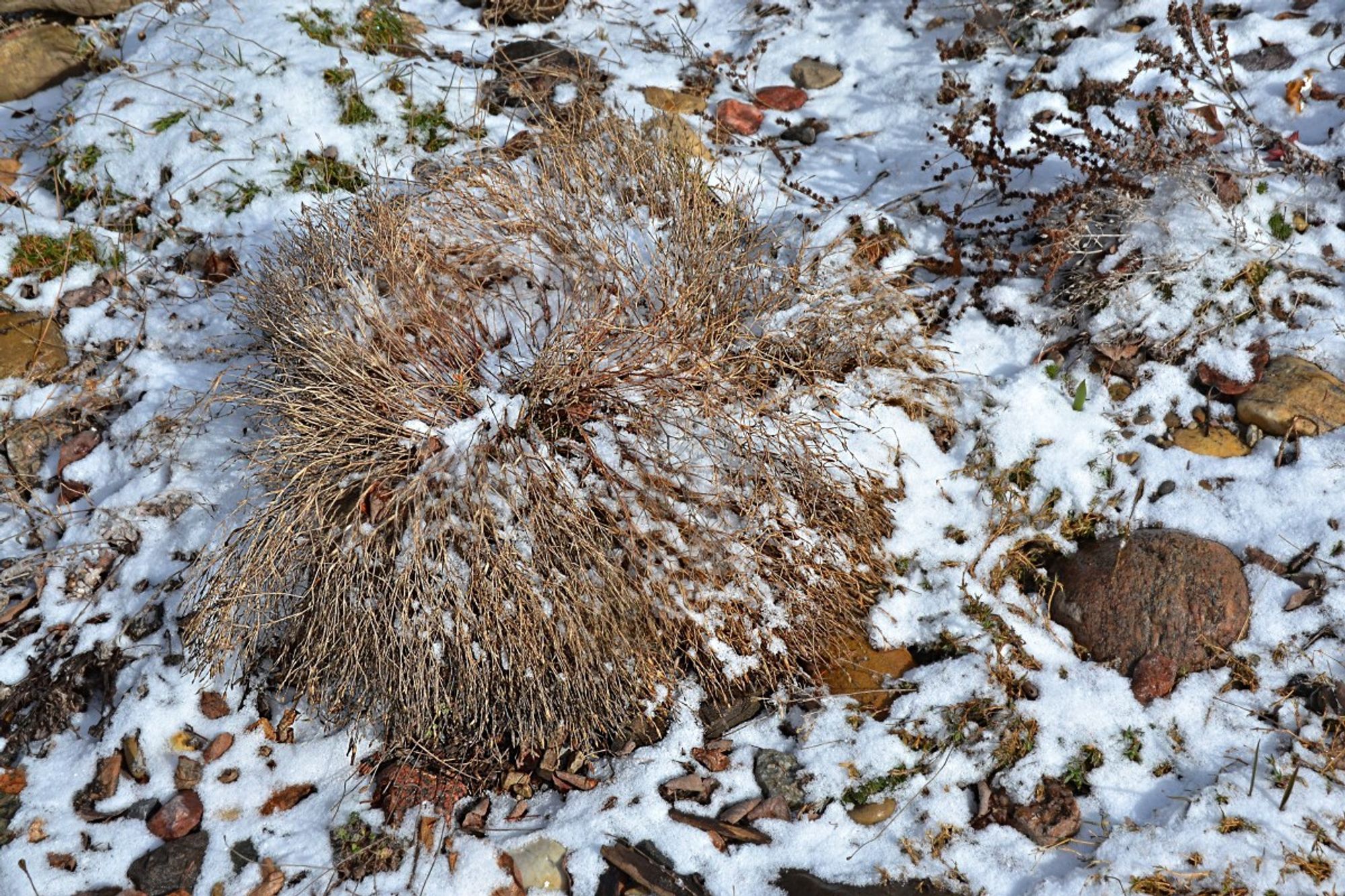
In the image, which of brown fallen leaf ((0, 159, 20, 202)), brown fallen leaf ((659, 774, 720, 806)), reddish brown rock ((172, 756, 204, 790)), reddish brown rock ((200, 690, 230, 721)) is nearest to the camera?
brown fallen leaf ((659, 774, 720, 806))

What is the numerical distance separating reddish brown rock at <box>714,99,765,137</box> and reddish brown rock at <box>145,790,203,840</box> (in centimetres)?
357

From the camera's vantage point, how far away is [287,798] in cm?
300

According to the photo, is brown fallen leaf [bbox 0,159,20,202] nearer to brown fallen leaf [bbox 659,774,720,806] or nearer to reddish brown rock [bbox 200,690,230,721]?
reddish brown rock [bbox 200,690,230,721]

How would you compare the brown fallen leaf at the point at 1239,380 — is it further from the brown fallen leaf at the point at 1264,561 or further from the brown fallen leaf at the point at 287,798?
the brown fallen leaf at the point at 287,798

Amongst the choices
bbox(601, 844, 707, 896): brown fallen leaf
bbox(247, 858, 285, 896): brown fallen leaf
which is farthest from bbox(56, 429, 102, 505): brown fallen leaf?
bbox(601, 844, 707, 896): brown fallen leaf

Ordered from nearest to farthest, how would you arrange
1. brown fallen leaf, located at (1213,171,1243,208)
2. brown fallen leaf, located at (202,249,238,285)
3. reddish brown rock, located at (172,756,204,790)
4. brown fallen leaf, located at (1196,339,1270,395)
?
1. reddish brown rock, located at (172,756,204,790)
2. brown fallen leaf, located at (1196,339,1270,395)
3. brown fallen leaf, located at (1213,171,1243,208)
4. brown fallen leaf, located at (202,249,238,285)

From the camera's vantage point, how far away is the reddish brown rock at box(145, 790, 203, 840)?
9.64 ft

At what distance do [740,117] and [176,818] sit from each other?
3728mm

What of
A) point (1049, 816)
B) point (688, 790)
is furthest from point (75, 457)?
point (1049, 816)

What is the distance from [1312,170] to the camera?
352 centimetres

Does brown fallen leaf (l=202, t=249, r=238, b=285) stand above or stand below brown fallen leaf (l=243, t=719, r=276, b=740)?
above

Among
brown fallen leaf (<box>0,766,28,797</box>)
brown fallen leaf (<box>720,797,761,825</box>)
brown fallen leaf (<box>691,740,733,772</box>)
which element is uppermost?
brown fallen leaf (<box>691,740,733,772</box>)

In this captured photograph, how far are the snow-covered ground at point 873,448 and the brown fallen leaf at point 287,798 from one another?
2cm

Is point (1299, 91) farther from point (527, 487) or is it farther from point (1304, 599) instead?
point (527, 487)
